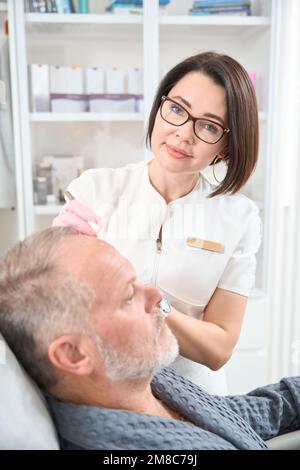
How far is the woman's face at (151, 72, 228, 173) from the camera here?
3.02 ft

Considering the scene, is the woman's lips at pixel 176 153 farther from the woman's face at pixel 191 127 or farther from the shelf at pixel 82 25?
the shelf at pixel 82 25

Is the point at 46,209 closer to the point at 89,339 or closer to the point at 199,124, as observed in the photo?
the point at 199,124

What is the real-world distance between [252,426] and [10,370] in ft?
1.84

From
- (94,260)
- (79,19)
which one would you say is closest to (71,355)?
(94,260)

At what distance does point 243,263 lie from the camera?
105cm

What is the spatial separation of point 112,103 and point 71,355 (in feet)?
4.88

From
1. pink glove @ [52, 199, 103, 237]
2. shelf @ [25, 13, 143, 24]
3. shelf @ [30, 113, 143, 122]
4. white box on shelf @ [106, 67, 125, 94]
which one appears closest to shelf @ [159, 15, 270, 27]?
shelf @ [25, 13, 143, 24]

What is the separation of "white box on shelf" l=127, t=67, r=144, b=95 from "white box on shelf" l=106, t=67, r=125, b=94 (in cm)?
3

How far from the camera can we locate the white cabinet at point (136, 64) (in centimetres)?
186

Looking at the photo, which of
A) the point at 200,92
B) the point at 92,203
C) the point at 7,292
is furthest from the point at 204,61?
the point at 7,292

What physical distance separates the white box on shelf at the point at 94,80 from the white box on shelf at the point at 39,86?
160mm

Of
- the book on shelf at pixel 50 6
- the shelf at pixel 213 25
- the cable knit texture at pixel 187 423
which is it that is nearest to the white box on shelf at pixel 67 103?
the book on shelf at pixel 50 6

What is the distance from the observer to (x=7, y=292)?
693mm

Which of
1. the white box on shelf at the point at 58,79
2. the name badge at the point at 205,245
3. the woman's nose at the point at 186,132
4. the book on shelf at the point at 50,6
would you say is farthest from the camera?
the white box on shelf at the point at 58,79
